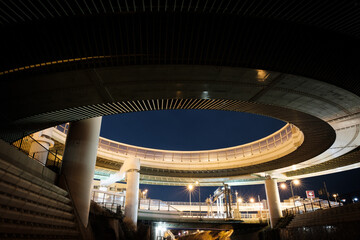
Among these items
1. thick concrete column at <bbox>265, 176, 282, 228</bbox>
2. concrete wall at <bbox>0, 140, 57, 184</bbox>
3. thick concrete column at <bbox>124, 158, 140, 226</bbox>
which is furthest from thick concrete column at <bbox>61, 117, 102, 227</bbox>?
thick concrete column at <bbox>265, 176, 282, 228</bbox>

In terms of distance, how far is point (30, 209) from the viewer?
8.49 meters

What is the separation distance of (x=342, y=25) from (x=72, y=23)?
25.0 feet

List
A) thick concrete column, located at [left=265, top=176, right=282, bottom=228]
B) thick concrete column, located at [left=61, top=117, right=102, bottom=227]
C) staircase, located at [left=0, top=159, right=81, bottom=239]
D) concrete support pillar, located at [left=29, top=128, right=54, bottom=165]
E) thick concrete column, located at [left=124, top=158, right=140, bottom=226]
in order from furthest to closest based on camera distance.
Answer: thick concrete column, located at [left=265, top=176, right=282, bottom=228]
thick concrete column, located at [left=124, top=158, right=140, bottom=226]
concrete support pillar, located at [left=29, top=128, right=54, bottom=165]
thick concrete column, located at [left=61, top=117, right=102, bottom=227]
staircase, located at [left=0, top=159, right=81, bottom=239]

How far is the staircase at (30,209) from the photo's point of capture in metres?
7.26

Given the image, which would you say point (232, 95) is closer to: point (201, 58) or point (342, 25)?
point (201, 58)

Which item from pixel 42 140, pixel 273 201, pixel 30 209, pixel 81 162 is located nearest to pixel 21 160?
pixel 30 209

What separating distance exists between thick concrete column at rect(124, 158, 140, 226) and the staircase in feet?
39.6

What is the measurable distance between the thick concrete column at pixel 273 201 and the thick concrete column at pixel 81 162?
871 inches

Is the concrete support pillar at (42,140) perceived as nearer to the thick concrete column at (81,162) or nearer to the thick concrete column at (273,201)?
the thick concrete column at (81,162)

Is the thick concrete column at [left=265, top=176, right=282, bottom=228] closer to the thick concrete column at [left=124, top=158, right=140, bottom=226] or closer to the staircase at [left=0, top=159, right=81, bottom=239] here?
the thick concrete column at [left=124, top=158, right=140, bottom=226]

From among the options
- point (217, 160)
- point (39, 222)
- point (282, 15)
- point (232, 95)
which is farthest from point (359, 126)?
point (39, 222)

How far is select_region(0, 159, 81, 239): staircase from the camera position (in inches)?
286

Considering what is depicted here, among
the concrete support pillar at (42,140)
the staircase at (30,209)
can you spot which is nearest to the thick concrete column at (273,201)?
the staircase at (30,209)

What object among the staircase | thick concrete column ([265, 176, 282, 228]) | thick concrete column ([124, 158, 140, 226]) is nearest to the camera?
the staircase
